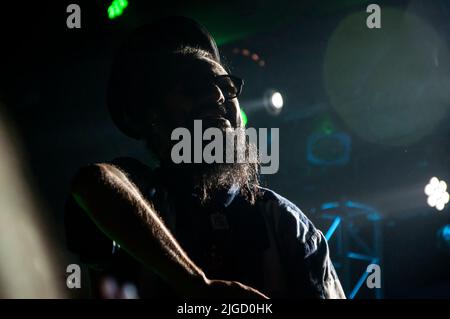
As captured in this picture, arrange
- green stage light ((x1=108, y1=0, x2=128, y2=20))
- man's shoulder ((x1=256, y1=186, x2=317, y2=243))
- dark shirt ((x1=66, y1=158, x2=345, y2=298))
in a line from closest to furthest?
dark shirt ((x1=66, y1=158, x2=345, y2=298)) < man's shoulder ((x1=256, y1=186, x2=317, y2=243)) < green stage light ((x1=108, y1=0, x2=128, y2=20))

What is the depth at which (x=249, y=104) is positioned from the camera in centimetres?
378

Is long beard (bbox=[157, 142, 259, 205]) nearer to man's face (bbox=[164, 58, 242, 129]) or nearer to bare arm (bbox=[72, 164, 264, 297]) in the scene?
man's face (bbox=[164, 58, 242, 129])

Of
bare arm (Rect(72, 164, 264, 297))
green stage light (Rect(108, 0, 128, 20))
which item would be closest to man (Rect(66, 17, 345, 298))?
bare arm (Rect(72, 164, 264, 297))

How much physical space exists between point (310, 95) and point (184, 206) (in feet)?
11.4

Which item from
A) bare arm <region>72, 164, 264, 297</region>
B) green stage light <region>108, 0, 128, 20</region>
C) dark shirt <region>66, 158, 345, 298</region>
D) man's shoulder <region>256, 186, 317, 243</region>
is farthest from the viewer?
green stage light <region>108, 0, 128, 20</region>

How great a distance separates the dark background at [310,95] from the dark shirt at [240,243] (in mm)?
1642

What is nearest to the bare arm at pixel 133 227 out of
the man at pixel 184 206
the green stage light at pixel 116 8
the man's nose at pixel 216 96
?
the man at pixel 184 206

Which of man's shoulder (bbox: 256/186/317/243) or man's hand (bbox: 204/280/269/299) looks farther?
man's shoulder (bbox: 256/186/317/243)

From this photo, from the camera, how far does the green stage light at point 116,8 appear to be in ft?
8.57

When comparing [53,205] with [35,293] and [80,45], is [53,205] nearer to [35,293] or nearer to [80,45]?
[35,293]

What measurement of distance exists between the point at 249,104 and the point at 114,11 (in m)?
1.47

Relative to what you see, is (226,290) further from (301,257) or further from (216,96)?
(216,96)

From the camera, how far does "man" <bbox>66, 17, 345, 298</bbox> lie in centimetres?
88

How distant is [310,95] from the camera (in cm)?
446
